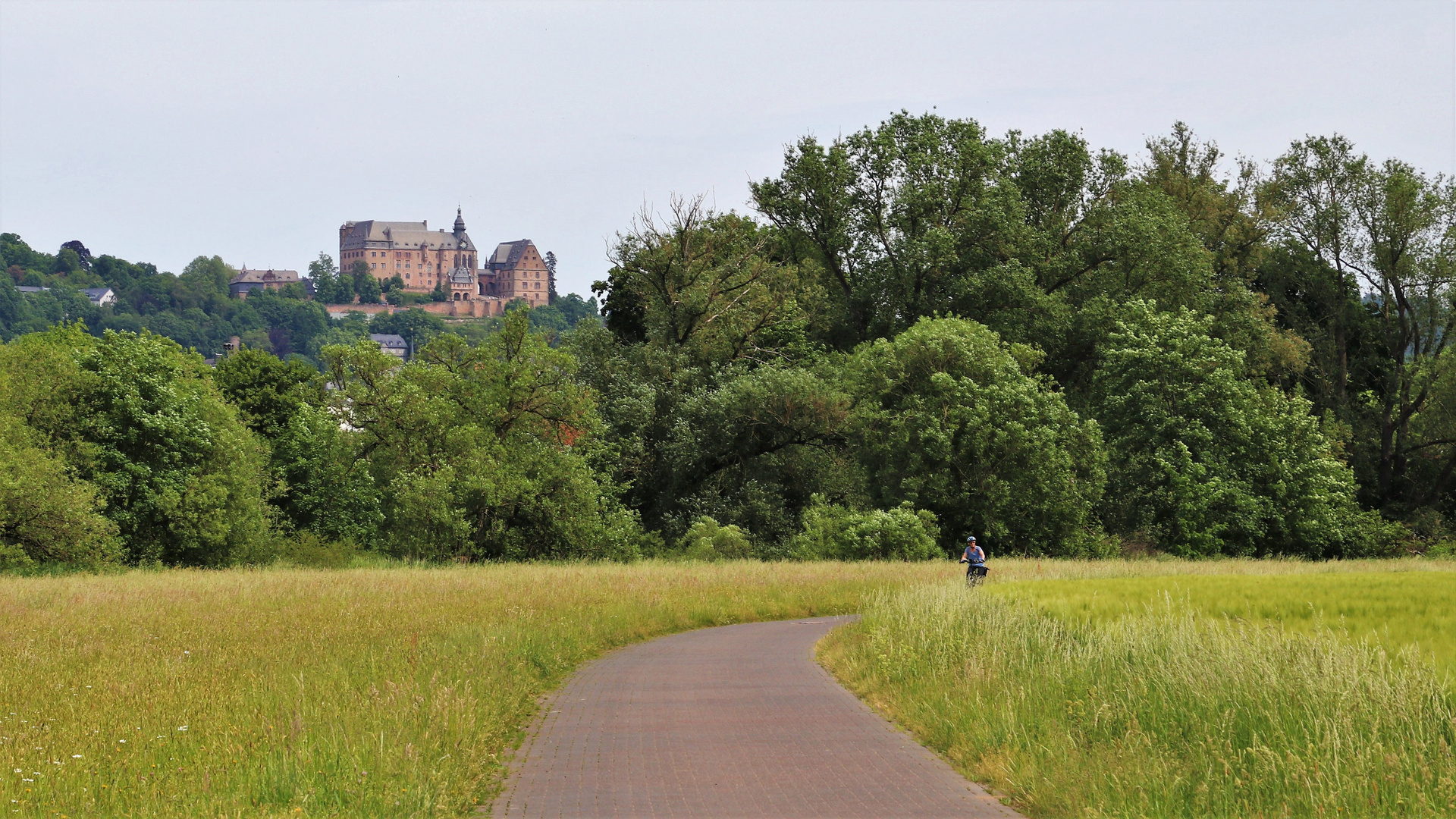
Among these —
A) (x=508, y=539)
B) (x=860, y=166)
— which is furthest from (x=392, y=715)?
(x=860, y=166)

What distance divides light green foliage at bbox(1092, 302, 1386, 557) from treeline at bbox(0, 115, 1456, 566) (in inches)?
5.2

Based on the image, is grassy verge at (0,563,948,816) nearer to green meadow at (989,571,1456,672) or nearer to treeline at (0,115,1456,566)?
green meadow at (989,571,1456,672)

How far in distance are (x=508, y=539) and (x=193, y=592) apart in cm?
1948

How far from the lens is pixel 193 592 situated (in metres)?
24.2

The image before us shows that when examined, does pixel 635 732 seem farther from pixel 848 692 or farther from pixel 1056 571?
pixel 1056 571

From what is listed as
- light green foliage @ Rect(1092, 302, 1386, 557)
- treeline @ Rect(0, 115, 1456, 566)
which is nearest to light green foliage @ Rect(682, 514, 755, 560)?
treeline @ Rect(0, 115, 1456, 566)

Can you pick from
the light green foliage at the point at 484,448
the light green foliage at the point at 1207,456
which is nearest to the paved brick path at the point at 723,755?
the light green foliage at the point at 484,448

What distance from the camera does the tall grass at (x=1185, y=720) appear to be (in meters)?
8.00

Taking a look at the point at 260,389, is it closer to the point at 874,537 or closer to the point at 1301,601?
the point at 874,537

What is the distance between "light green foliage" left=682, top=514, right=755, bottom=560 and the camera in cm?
4403

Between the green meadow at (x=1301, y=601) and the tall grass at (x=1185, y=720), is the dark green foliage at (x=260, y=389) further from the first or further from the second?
the tall grass at (x=1185, y=720)

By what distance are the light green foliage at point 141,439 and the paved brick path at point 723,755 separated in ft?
97.6

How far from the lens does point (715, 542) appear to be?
44.9 meters

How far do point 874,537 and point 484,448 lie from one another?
14356mm
